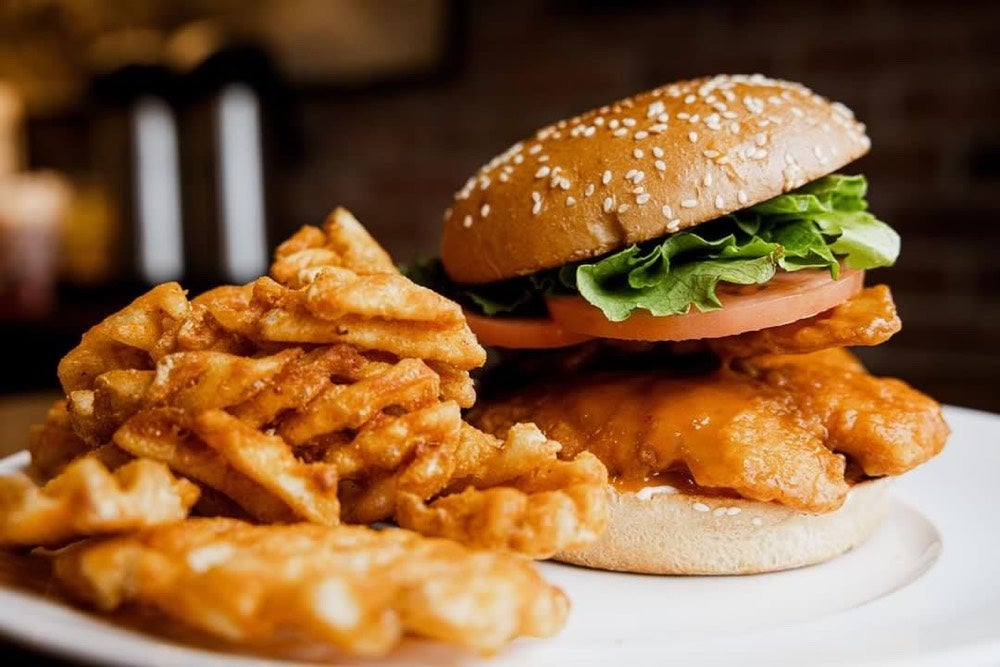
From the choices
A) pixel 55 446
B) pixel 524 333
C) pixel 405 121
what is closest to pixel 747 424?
pixel 524 333

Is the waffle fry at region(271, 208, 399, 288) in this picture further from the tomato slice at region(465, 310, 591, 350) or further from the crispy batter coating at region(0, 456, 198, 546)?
the crispy batter coating at region(0, 456, 198, 546)

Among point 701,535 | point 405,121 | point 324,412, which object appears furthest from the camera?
point 405,121

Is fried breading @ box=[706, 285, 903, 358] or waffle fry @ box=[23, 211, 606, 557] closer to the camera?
waffle fry @ box=[23, 211, 606, 557]

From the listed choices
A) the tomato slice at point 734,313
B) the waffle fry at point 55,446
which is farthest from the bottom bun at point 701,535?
the waffle fry at point 55,446

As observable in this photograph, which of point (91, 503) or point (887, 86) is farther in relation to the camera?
point (887, 86)

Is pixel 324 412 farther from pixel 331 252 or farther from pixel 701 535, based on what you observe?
pixel 701 535

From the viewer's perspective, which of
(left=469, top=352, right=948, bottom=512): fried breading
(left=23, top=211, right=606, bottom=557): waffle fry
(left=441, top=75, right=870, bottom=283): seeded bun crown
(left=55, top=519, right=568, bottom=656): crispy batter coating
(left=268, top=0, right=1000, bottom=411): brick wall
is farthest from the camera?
(left=268, top=0, right=1000, bottom=411): brick wall

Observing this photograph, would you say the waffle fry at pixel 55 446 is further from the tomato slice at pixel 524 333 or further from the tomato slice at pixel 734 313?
the tomato slice at pixel 734 313

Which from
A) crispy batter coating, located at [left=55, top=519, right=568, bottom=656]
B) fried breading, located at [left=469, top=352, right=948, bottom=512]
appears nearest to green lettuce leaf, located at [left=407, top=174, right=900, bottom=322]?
fried breading, located at [left=469, top=352, right=948, bottom=512]
